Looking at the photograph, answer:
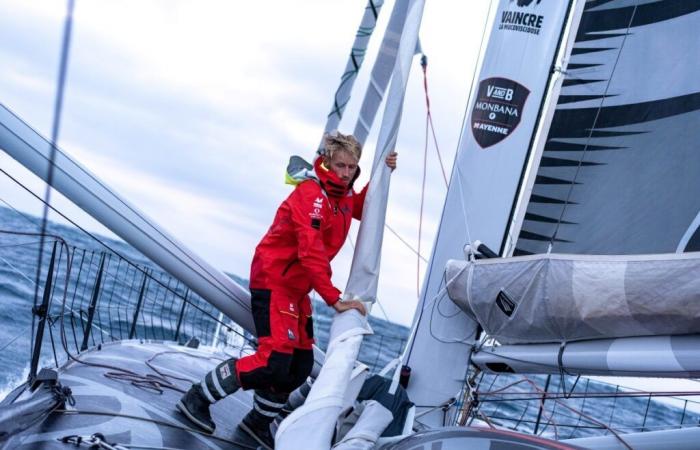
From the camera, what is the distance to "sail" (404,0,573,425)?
14.8ft

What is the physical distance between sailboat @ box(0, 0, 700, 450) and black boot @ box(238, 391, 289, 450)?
0.13 meters

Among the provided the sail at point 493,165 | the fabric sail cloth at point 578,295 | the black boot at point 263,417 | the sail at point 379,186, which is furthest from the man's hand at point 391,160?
the black boot at point 263,417

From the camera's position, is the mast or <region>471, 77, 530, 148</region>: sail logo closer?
<region>471, 77, 530, 148</region>: sail logo

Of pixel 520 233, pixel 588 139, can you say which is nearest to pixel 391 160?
pixel 520 233

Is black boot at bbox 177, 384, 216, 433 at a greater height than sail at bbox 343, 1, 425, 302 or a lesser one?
lesser

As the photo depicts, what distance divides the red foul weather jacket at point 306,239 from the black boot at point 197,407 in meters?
0.61

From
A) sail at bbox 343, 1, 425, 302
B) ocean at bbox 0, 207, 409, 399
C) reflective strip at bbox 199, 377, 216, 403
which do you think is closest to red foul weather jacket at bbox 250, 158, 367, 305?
sail at bbox 343, 1, 425, 302

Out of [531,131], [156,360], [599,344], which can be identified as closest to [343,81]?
[531,131]

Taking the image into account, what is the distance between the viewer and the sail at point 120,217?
133 inches

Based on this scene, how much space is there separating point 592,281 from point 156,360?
2885 mm

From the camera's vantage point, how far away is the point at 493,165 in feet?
14.9

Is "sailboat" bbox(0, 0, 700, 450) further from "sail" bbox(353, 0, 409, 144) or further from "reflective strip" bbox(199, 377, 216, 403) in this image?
"reflective strip" bbox(199, 377, 216, 403)

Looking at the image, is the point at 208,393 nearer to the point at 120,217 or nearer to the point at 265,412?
the point at 265,412

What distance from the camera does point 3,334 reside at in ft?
25.4
